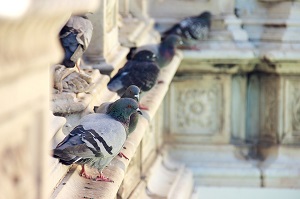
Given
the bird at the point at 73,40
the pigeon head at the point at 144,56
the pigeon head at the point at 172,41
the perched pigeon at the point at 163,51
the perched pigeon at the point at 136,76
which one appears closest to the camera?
the bird at the point at 73,40

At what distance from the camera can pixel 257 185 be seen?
8969 millimetres

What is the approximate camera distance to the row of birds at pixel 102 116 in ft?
11.1

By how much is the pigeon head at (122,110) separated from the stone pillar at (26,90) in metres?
2.70

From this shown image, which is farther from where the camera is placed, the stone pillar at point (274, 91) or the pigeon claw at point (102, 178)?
the stone pillar at point (274, 91)

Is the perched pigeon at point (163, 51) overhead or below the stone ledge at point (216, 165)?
overhead

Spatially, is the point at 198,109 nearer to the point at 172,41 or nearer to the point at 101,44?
the point at 172,41

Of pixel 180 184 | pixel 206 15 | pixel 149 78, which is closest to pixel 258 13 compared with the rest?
pixel 206 15

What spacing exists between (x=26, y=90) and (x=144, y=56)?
5.50 m

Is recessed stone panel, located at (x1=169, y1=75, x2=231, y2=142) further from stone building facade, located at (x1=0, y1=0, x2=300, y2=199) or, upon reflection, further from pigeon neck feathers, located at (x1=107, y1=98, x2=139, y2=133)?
pigeon neck feathers, located at (x1=107, y1=98, x2=139, y2=133)

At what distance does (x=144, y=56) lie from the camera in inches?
265

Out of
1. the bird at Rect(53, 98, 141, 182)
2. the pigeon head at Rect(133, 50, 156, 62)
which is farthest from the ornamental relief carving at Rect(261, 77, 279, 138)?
the bird at Rect(53, 98, 141, 182)

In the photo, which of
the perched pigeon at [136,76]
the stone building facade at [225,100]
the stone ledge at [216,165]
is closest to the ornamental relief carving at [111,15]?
the perched pigeon at [136,76]

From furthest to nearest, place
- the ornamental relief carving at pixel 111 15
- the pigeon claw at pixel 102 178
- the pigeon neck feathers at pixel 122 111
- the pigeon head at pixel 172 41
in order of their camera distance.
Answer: the pigeon head at pixel 172 41 → the ornamental relief carving at pixel 111 15 → the pigeon neck feathers at pixel 122 111 → the pigeon claw at pixel 102 178

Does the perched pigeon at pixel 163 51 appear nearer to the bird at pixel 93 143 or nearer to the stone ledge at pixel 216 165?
the stone ledge at pixel 216 165
